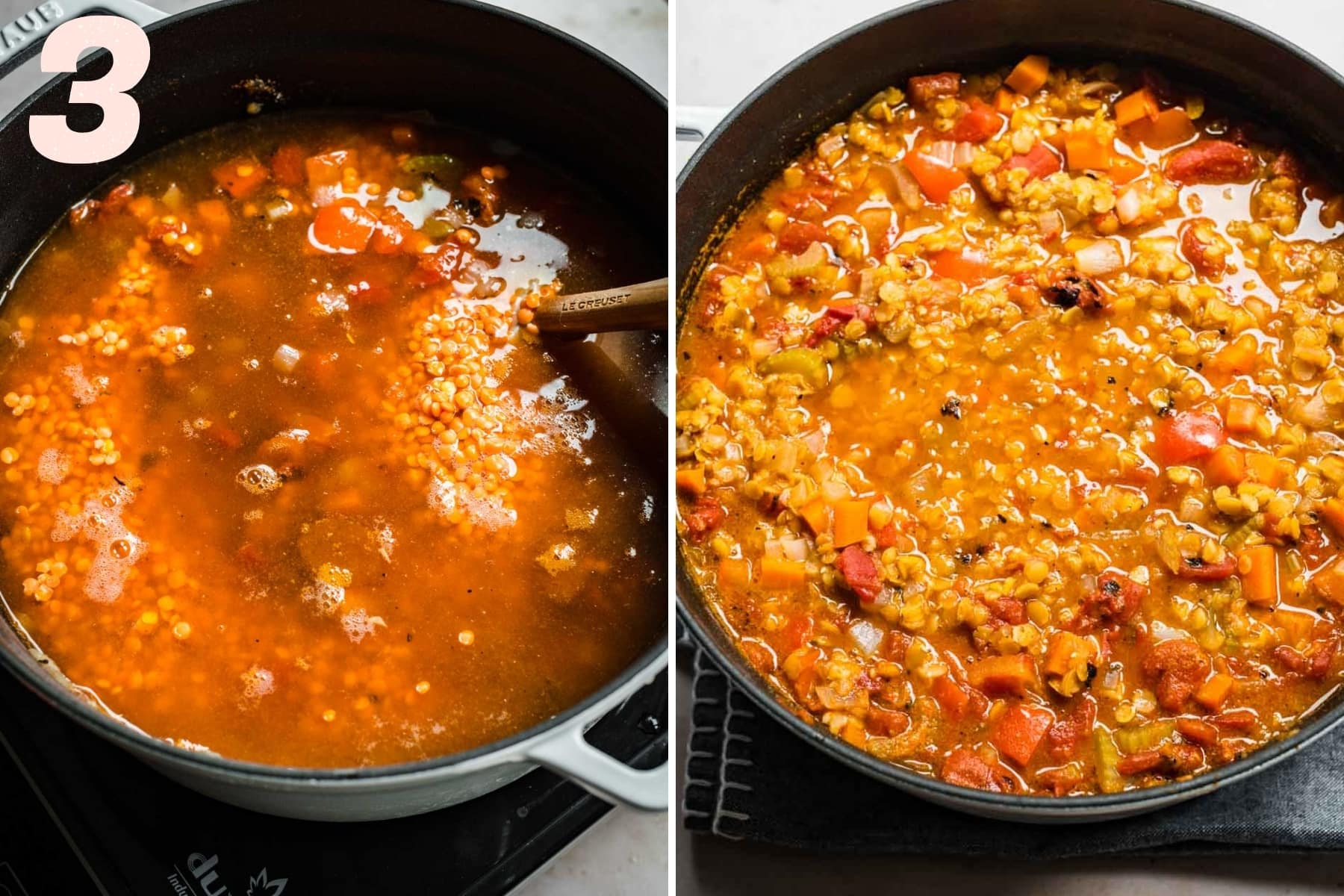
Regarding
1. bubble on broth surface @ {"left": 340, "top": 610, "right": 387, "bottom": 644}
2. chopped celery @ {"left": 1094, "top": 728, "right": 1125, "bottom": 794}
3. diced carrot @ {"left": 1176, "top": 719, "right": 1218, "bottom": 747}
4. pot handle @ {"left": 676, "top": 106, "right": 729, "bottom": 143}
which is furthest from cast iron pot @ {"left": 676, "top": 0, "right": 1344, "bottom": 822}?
bubble on broth surface @ {"left": 340, "top": 610, "right": 387, "bottom": 644}

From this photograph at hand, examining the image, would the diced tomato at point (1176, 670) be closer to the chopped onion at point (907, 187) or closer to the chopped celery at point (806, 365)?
the chopped celery at point (806, 365)

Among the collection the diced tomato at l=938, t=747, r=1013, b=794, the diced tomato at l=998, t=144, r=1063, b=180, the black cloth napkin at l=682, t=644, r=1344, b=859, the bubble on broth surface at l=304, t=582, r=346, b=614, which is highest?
the diced tomato at l=998, t=144, r=1063, b=180

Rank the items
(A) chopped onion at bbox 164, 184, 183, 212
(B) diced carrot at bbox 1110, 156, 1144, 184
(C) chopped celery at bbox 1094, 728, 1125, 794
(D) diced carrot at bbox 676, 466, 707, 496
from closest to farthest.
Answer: (C) chopped celery at bbox 1094, 728, 1125, 794 < (D) diced carrot at bbox 676, 466, 707, 496 < (B) diced carrot at bbox 1110, 156, 1144, 184 < (A) chopped onion at bbox 164, 184, 183, 212

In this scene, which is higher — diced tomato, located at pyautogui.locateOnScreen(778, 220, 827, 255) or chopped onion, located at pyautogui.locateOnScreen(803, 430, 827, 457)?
diced tomato, located at pyautogui.locateOnScreen(778, 220, 827, 255)

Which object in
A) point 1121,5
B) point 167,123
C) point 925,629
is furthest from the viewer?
point 167,123

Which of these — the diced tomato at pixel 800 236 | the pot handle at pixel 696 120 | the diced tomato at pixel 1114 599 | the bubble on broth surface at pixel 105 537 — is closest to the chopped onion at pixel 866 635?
the diced tomato at pixel 1114 599

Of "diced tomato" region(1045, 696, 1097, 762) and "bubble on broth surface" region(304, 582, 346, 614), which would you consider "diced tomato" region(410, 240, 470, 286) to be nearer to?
"bubble on broth surface" region(304, 582, 346, 614)

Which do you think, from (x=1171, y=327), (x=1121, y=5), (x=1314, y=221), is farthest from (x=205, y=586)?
(x=1314, y=221)

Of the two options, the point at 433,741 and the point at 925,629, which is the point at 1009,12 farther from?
the point at 433,741
